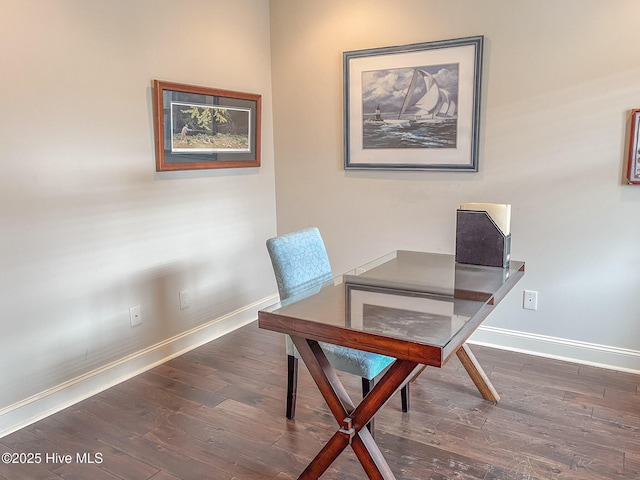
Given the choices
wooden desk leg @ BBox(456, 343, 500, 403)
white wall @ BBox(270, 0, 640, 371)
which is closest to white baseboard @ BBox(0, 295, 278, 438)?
white wall @ BBox(270, 0, 640, 371)

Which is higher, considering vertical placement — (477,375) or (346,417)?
(346,417)

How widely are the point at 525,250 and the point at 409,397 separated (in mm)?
1222

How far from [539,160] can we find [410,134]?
82 centimetres

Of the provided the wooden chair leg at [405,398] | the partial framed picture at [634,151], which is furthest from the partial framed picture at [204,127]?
the partial framed picture at [634,151]

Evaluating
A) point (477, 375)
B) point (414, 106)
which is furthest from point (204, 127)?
point (477, 375)

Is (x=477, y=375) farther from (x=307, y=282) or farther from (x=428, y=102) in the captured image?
(x=428, y=102)

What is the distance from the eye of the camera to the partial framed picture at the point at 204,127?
294 cm

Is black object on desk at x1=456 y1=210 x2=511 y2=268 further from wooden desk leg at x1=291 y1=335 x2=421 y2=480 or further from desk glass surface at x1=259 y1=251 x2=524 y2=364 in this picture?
wooden desk leg at x1=291 y1=335 x2=421 y2=480

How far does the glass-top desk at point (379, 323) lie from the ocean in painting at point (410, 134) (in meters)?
1.16

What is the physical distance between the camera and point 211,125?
3.23 meters

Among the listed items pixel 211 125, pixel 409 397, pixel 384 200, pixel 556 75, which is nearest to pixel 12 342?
pixel 211 125

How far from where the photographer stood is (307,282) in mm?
2381

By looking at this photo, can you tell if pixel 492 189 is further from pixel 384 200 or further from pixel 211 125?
pixel 211 125

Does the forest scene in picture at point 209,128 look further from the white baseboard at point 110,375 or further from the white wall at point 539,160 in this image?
the white baseboard at point 110,375
